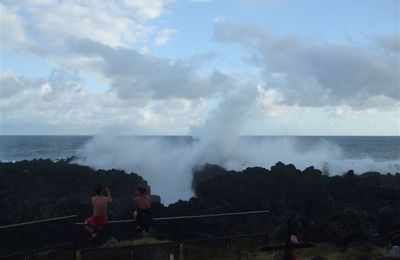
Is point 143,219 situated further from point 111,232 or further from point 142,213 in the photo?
point 111,232

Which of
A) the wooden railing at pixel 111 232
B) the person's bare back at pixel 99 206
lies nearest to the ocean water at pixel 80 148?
A: the wooden railing at pixel 111 232

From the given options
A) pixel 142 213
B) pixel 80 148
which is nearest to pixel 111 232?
pixel 142 213

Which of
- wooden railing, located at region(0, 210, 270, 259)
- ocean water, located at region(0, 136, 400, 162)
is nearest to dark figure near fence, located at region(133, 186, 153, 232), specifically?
wooden railing, located at region(0, 210, 270, 259)

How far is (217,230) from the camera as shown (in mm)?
11266

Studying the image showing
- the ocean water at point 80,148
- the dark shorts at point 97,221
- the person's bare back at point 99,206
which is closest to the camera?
the dark shorts at point 97,221

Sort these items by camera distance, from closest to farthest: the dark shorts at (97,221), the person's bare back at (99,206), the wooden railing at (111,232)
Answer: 1. the wooden railing at (111,232)
2. the dark shorts at (97,221)
3. the person's bare back at (99,206)

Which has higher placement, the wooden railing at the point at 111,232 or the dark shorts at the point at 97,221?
the dark shorts at the point at 97,221

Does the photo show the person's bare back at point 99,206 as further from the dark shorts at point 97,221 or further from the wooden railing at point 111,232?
the wooden railing at point 111,232

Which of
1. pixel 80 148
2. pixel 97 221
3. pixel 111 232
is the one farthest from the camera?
pixel 80 148

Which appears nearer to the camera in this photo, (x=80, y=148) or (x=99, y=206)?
(x=99, y=206)

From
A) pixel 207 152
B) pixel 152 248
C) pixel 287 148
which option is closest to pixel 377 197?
pixel 152 248

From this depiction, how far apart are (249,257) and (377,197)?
9.69 metres

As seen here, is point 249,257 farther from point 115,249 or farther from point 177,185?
point 177,185

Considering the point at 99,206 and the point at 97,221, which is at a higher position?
the point at 99,206
